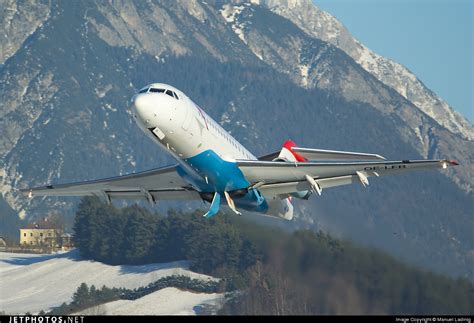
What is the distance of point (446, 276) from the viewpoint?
A: 6900 centimetres

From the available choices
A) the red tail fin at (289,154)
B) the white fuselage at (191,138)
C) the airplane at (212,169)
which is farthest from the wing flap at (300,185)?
the red tail fin at (289,154)

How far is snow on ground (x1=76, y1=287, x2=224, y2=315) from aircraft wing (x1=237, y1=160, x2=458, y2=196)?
990 inches

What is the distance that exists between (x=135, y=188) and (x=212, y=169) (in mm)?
10181

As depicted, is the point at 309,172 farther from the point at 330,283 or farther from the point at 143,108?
the point at 143,108

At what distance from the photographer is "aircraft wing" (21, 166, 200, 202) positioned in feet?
237

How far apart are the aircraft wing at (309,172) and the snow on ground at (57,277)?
145 feet

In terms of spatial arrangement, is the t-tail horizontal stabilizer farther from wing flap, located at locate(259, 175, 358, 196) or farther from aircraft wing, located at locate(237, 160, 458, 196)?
wing flap, located at locate(259, 175, 358, 196)

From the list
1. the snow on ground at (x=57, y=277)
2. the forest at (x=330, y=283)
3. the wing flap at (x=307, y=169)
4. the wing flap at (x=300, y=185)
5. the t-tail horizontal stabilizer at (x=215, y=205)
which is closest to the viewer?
the forest at (x=330, y=283)

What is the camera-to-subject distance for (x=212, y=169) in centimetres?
6631

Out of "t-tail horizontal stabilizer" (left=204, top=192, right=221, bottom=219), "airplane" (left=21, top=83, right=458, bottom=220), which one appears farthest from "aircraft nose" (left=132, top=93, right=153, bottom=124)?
"t-tail horizontal stabilizer" (left=204, top=192, right=221, bottom=219)

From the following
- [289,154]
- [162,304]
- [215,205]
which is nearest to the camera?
[215,205]

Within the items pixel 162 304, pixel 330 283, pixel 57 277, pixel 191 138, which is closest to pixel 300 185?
pixel 330 283

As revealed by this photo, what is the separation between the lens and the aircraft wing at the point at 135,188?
7225 centimetres

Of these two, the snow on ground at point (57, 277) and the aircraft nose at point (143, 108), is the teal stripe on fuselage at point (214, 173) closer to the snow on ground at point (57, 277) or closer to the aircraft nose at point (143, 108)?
the aircraft nose at point (143, 108)
